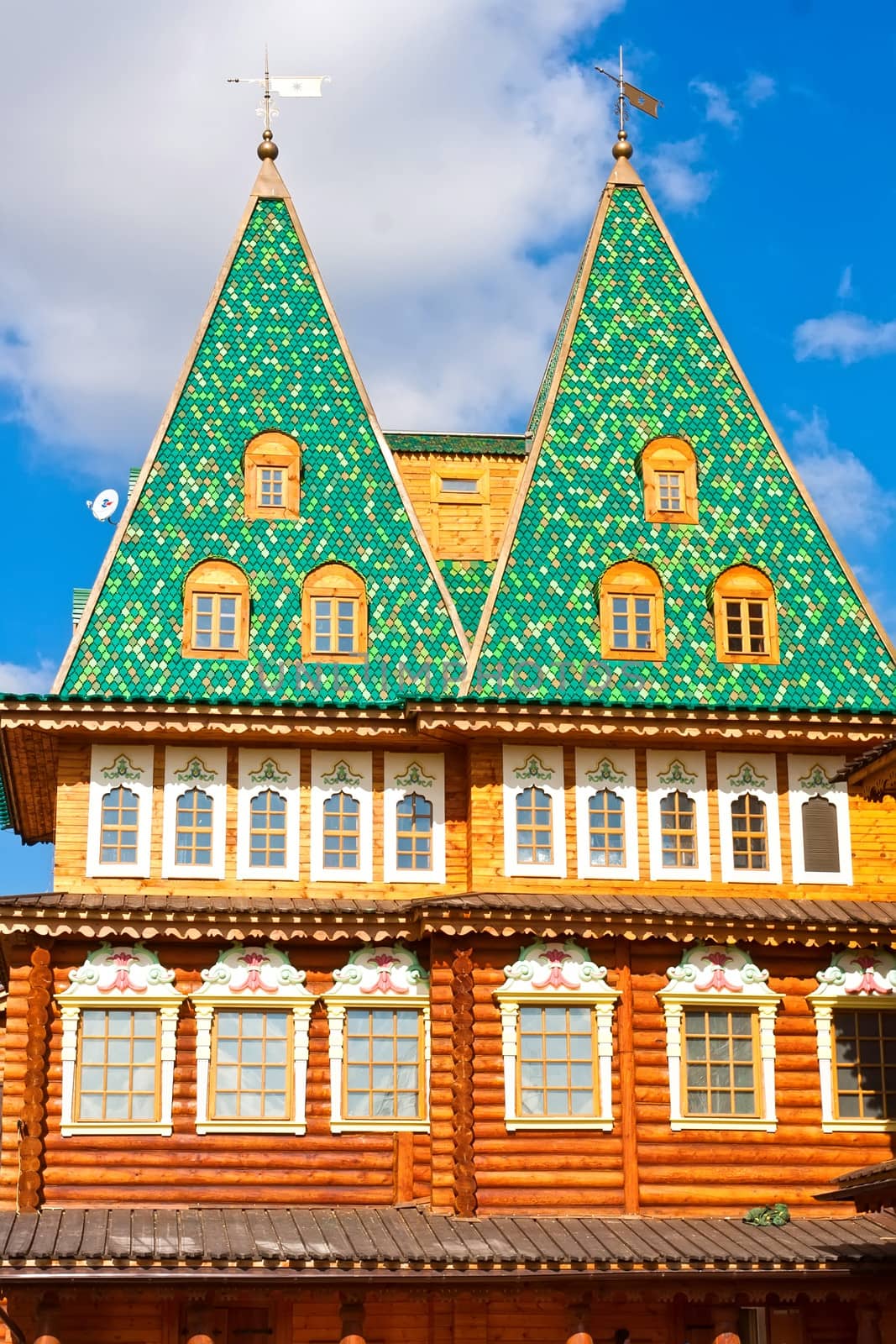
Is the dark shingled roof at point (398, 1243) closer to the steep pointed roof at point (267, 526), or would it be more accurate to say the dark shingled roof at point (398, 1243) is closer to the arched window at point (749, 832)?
the arched window at point (749, 832)

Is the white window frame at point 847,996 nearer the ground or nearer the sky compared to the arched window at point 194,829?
nearer the ground

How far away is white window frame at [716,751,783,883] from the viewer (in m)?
33.5

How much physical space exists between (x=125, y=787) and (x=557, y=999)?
779cm

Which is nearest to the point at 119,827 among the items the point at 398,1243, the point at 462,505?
the point at 398,1243

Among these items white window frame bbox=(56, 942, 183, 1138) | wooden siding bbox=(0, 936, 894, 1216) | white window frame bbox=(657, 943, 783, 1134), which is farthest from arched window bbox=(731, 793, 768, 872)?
white window frame bbox=(56, 942, 183, 1138)

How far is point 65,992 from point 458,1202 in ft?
22.6

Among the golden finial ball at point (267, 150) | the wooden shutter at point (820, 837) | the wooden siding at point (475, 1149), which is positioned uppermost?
the golden finial ball at point (267, 150)

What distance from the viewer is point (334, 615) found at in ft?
114

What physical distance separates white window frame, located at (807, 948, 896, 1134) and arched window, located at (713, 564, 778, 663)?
5334 mm

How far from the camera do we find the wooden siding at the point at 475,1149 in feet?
102

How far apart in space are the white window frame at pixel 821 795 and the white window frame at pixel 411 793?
5.83m

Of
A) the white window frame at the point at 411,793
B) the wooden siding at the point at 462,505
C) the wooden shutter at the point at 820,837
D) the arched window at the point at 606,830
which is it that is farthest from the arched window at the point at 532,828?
the wooden siding at the point at 462,505

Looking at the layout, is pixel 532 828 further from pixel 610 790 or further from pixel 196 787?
pixel 196 787

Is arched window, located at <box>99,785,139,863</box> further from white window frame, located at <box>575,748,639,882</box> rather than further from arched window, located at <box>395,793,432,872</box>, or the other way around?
white window frame, located at <box>575,748,639,882</box>
